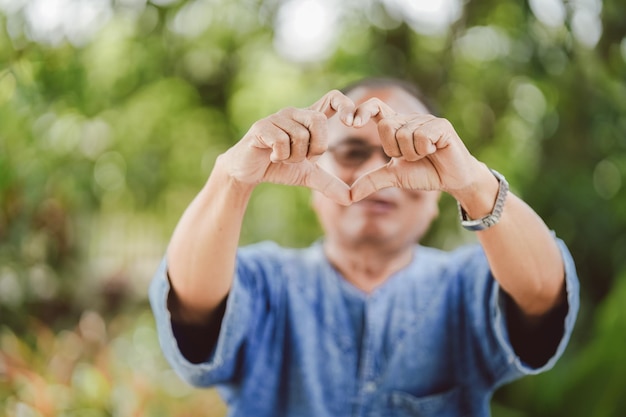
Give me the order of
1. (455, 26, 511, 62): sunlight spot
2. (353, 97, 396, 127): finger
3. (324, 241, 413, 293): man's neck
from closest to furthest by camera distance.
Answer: (353, 97, 396, 127): finger
(324, 241, 413, 293): man's neck
(455, 26, 511, 62): sunlight spot

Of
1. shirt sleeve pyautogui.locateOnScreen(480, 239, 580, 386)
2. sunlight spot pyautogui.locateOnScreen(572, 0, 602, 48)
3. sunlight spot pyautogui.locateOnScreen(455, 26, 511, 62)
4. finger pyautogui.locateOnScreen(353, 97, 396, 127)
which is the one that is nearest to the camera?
finger pyautogui.locateOnScreen(353, 97, 396, 127)

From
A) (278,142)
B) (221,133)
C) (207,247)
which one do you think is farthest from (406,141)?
(221,133)

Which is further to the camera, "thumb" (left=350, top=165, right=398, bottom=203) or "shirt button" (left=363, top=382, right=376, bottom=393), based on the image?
"shirt button" (left=363, top=382, right=376, bottom=393)

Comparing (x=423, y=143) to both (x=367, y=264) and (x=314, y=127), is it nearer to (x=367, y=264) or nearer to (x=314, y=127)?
(x=314, y=127)

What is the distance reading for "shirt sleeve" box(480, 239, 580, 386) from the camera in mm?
716

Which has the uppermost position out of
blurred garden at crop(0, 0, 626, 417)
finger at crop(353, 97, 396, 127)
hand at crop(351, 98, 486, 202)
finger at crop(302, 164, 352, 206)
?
finger at crop(353, 97, 396, 127)

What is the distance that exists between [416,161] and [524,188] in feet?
3.99

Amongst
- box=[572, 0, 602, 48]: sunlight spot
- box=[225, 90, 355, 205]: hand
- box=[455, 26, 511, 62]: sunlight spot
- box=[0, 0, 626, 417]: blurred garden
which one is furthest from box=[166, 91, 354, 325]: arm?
box=[455, 26, 511, 62]: sunlight spot

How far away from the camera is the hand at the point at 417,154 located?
582mm

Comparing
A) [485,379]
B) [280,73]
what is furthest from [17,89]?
[280,73]

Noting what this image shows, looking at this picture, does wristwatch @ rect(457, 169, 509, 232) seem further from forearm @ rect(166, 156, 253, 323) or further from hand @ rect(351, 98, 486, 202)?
forearm @ rect(166, 156, 253, 323)

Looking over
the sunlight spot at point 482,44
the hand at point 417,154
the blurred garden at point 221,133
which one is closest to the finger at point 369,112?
the hand at point 417,154

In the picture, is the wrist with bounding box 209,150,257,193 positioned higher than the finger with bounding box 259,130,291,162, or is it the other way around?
the finger with bounding box 259,130,291,162

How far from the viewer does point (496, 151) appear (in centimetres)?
181
